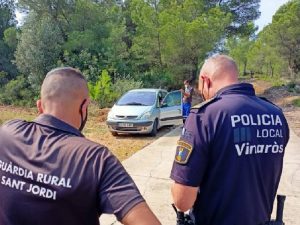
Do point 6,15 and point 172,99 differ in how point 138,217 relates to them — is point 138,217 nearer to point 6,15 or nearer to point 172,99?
point 172,99

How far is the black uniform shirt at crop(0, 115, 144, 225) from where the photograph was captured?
1391 millimetres

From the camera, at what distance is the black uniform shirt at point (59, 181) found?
139cm

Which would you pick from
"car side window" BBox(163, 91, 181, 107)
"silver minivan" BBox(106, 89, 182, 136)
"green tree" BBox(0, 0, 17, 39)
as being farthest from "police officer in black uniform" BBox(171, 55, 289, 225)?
"green tree" BBox(0, 0, 17, 39)

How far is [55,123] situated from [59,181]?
276 mm

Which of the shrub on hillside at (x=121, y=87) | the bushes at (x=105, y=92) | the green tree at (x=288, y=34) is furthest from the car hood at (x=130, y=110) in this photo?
the green tree at (x=288, y=34)

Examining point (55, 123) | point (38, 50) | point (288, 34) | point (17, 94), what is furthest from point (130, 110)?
point (288, 34)

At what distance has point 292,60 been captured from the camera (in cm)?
3409

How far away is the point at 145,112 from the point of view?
10.2 metres

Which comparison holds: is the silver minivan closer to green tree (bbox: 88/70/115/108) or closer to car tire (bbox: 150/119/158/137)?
car tire (bbox: 150/119/158/137)

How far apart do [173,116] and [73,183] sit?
9932 mm

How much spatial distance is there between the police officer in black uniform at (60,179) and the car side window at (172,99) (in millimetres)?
9567

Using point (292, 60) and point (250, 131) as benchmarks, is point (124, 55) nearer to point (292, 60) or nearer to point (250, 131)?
point (292, 60)

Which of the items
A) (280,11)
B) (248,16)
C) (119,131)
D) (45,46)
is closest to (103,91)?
(45,46)

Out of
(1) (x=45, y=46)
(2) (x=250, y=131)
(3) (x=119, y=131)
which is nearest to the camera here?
(2) (x=250, y=131)
